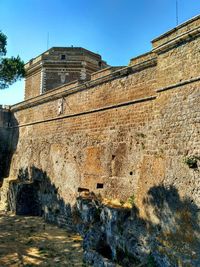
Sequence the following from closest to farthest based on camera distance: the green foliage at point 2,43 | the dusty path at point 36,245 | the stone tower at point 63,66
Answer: the dusty path at point 36,245, the green foliage at point 2,43, the stone tower at point 63,66

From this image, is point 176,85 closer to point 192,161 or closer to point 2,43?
point 192,161

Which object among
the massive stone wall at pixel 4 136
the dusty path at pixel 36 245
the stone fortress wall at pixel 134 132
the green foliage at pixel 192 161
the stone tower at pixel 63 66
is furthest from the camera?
the stone tower at pixel 63 66

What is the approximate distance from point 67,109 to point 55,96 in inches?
59.0

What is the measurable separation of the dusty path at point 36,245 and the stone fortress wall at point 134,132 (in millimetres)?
1507

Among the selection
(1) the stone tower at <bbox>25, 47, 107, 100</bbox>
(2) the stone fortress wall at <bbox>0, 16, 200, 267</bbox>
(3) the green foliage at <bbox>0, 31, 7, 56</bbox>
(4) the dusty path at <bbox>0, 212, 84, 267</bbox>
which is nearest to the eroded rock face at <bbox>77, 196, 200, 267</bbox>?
(2) the stone fortress wall at <bbox>0, 16, 200, 267</bbox>

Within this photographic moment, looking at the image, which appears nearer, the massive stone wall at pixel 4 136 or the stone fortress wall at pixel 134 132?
the stone fortress wall at pixel 134 132

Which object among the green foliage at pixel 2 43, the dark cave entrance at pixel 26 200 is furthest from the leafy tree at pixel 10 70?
the dark cave entrance at pixel 26 200

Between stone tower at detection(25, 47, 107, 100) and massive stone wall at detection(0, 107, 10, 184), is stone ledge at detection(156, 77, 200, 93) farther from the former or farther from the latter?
massive stone wall at detection(0, 107, 10, 184)

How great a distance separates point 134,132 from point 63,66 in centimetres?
1418

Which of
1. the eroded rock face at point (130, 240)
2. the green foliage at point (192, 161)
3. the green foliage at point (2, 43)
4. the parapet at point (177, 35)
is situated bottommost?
the eroded rock face at point (130, 240)

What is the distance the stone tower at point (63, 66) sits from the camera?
23156 millimetres

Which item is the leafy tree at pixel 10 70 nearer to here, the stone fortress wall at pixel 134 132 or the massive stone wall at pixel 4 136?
the stone fortress wall at pixel 134 132

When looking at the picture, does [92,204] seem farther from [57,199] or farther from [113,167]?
[57,199]

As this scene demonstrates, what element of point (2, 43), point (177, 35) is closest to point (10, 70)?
point (2, 43)
